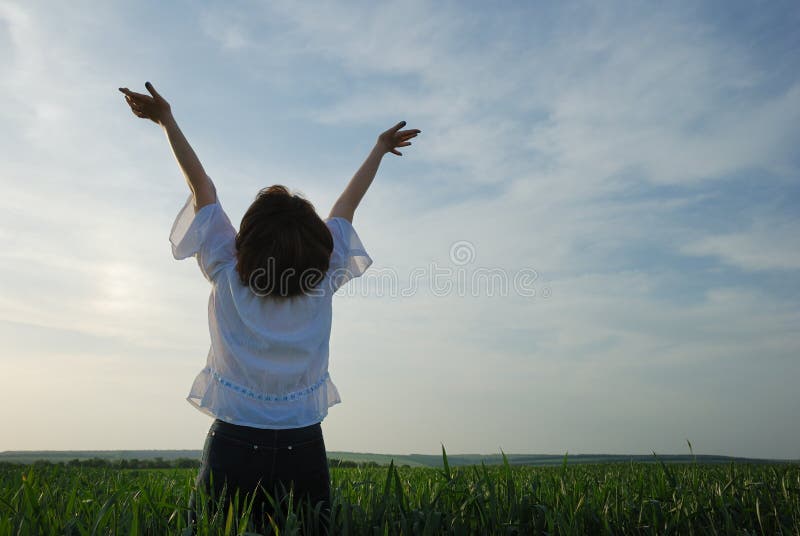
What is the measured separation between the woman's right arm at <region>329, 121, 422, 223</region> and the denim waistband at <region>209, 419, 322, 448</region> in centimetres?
134

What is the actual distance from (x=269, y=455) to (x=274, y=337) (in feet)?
1.78

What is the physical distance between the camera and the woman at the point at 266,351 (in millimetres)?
2852

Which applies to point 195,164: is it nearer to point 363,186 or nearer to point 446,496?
point 363,186

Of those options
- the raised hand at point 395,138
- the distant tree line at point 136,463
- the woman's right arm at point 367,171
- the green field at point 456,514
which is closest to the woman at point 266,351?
the green field at point 456,514

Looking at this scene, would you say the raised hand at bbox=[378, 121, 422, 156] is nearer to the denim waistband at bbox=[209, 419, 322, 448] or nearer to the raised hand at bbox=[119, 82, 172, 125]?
the raised hand at bbox=[119, 82, 172, 125]

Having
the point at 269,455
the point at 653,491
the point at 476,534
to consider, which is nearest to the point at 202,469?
the point at 269,455

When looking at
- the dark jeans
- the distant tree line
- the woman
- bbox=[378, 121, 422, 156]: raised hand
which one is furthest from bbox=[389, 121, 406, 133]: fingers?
the distant tree line

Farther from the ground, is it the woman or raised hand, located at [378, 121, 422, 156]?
raised hand, located at [378, 121, 422, 156]

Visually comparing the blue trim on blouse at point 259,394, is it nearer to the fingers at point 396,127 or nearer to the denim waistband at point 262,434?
the denim waistband at point 262,434

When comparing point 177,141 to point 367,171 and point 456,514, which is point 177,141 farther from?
point 456,514

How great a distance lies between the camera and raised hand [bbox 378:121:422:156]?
422cm

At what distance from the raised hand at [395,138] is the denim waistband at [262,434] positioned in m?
2.08

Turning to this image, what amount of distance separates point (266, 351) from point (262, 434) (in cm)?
38

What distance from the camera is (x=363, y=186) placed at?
12.6 ft
